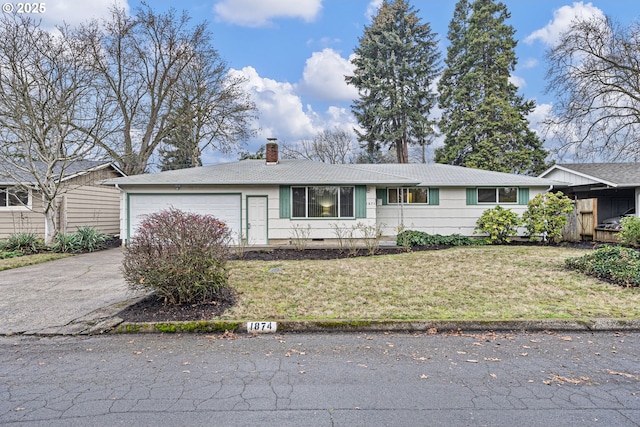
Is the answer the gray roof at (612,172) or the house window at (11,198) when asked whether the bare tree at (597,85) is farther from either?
the house window at (11,198)

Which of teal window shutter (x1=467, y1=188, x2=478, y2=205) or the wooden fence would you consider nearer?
the wooden fence

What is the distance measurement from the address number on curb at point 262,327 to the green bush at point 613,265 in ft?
21.1

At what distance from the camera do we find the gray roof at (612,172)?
50.4ft

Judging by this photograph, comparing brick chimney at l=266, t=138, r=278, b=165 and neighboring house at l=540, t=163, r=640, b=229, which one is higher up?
brick chimney at l=266, t=138, r=278, b=165

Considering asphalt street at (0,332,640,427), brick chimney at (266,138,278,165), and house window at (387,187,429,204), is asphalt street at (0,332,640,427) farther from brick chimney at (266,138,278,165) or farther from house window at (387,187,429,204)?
brick chimney at (266,138,278,165)

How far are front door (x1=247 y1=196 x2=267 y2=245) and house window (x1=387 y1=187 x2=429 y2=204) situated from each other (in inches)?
201

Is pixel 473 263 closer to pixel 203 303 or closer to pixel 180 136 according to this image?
pixel 203 303

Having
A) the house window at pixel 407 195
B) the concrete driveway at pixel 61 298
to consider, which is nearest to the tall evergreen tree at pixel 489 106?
the house window at pixel 407 195

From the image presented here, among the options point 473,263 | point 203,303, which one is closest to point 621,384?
point 203,303

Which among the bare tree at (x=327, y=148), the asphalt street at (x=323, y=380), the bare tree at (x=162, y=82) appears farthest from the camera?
the bare tree at (x=327, y=148)

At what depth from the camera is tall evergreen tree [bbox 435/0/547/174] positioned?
81.7ft

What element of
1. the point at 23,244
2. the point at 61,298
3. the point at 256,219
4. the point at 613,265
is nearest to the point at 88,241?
the point at 23,244

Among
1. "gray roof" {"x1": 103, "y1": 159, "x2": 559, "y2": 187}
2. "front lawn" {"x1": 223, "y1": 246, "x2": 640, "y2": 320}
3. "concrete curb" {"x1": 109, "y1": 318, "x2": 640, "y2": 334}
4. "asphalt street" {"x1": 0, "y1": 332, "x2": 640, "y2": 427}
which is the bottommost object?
"asphalt street" {"x1": 0, "y1": 332, "x2": 640, "y2": 427}

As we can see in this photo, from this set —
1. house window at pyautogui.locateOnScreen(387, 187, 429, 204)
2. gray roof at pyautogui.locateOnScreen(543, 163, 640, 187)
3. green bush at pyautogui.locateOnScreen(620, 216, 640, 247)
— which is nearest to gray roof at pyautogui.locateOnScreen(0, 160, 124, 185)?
house window at pyautogui.locateOnScreen(387, 187, 429, 204)
